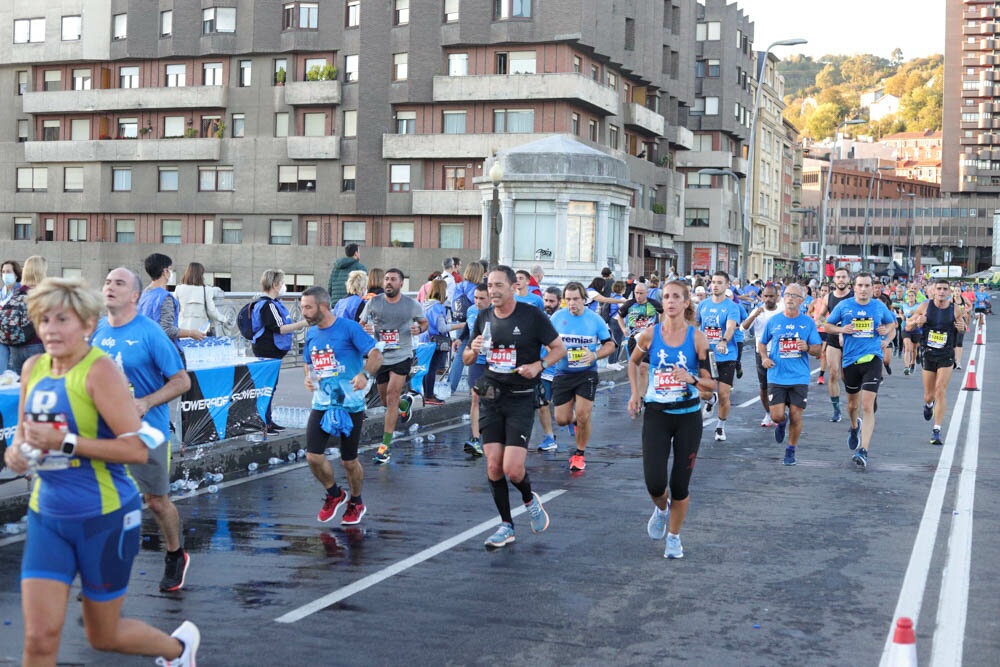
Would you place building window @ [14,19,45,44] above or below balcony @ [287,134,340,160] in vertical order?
above

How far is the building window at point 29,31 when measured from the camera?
6256 cm

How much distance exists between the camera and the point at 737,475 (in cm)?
1220

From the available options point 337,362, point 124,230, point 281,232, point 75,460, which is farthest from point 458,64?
point 75,460

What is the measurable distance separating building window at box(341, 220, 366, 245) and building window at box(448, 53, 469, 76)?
8147mm

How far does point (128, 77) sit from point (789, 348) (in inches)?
2101

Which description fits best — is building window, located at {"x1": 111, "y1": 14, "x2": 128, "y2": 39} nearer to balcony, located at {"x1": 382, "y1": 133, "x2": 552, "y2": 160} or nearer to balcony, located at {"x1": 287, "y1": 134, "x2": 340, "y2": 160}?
balcony, located at {"x1": 287, "y1": 134, "x2": 340, "y2": 160}

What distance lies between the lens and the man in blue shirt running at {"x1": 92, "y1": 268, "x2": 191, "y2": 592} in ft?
22.0

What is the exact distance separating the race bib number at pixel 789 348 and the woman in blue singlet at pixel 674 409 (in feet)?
16.3

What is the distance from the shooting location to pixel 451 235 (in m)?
57.2

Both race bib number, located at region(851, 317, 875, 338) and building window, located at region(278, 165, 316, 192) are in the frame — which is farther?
building window, located at region(278, 165, 316, 192)

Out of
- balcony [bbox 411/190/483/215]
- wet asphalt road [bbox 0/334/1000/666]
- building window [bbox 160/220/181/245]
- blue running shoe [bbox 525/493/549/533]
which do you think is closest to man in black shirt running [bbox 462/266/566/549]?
blue running shoe [bbox 525/493/549/533]

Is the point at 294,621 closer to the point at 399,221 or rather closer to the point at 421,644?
the point at 421,644

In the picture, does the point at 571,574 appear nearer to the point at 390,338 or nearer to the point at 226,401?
the point at 390,338

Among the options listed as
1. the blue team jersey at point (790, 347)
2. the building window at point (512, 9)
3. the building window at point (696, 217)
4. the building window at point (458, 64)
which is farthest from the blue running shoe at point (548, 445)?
the building window at point (696, 217)
